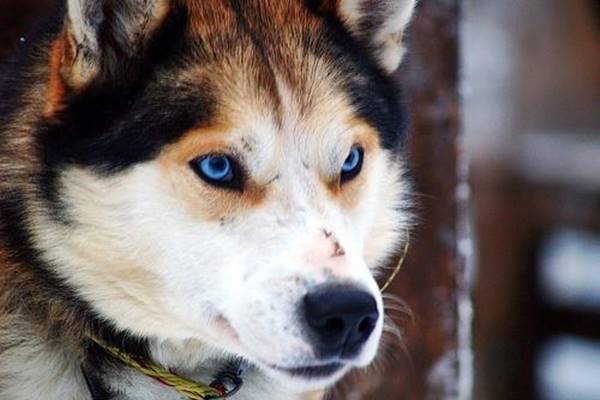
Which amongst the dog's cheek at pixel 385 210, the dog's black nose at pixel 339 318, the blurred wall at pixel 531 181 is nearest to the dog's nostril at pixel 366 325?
the dog's black nose at pixel 339 318

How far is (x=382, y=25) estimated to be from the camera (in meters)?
3.15

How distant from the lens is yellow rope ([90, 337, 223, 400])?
2867 millimetres

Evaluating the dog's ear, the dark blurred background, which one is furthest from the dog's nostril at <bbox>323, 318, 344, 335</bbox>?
the dark blurred background

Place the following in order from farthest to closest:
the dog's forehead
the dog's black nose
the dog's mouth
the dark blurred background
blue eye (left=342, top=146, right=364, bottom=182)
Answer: the dark blurred background → blue eye (left=342, top=146, right=364, bottom=182) → the dog's forehead → the dog's mouth → the dog's black nose

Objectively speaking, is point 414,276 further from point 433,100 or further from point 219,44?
point 219,44

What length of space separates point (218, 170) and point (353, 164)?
1.18ft

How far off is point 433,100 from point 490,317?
4.71 m

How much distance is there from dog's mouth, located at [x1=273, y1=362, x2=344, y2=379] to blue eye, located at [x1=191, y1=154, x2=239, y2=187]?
0.41 m

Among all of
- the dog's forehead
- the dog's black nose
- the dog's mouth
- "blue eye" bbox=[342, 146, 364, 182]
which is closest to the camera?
the dog's black nose

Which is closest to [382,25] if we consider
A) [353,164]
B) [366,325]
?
[353,164]

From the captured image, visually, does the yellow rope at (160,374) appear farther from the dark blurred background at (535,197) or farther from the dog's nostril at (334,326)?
the dark blurred background at (535,197)

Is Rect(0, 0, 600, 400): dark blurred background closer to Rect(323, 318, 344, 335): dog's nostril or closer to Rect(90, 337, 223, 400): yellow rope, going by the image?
Rect(90, 337, 223, 400): yellow rope

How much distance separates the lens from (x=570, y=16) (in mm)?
8430

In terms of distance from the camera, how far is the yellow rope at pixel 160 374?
9.40 feet
